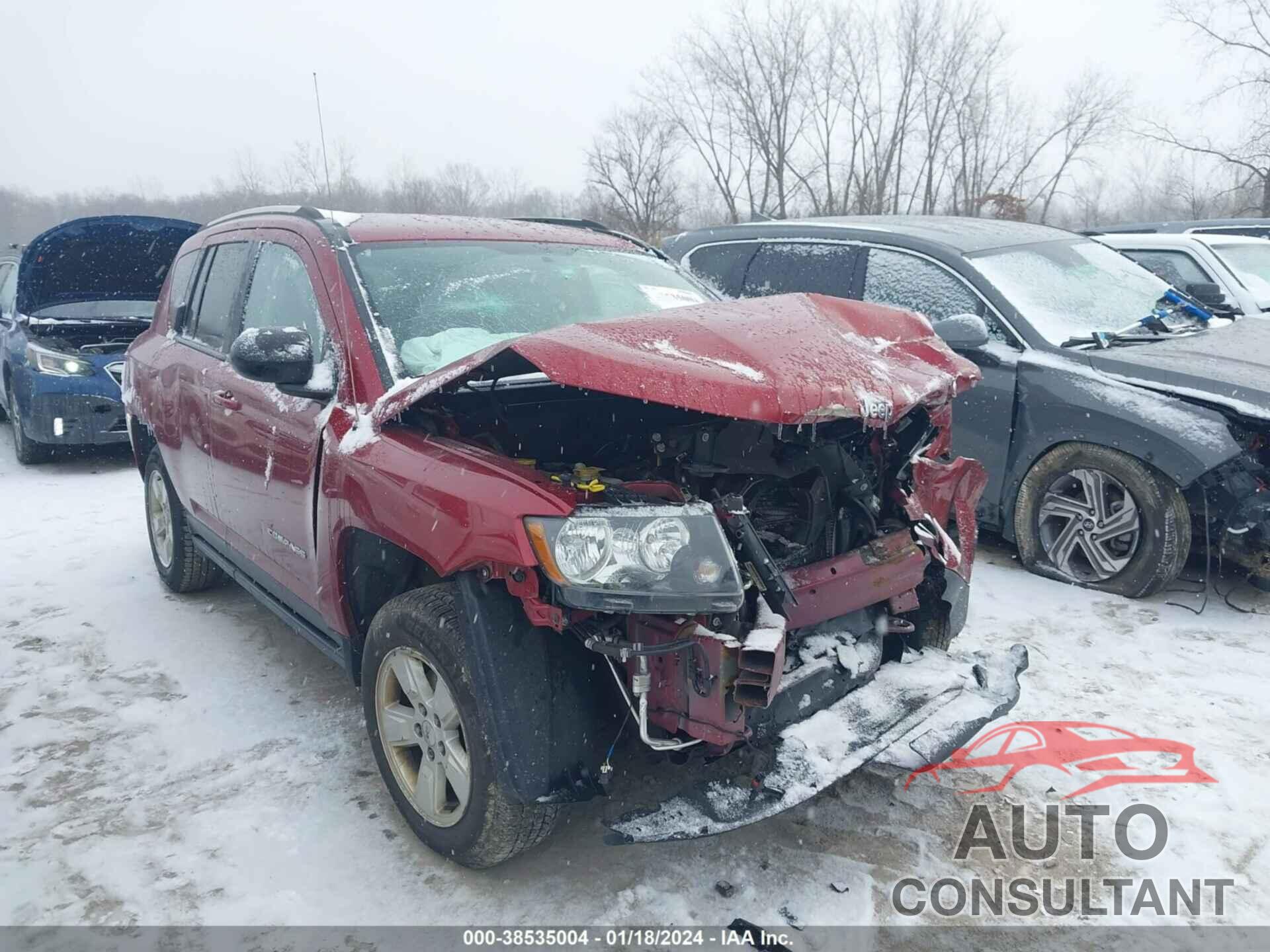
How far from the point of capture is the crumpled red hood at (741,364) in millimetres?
2139

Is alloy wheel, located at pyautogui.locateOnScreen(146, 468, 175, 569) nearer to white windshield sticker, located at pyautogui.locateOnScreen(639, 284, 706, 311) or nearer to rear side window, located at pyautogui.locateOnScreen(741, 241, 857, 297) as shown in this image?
white windshield sticker, located at pyautogui.locateOnScreen(639, 284, 706, 311)

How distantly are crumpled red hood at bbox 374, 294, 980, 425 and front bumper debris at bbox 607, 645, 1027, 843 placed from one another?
2.76 feet

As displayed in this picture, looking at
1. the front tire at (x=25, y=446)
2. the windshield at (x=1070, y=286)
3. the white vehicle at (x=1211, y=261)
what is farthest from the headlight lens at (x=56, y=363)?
the white vehicle at (x=1211, y=261)

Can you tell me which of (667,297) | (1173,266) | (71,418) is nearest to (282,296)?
(667,297)

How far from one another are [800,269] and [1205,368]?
7.62 feet

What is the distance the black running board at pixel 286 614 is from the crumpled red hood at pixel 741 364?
2.97ft

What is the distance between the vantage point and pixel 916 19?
26016 millimetres

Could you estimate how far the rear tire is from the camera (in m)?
4.56

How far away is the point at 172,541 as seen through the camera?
4668mm

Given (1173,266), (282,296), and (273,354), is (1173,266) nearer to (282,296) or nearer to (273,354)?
(282,296)

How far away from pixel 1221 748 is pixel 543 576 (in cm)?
258

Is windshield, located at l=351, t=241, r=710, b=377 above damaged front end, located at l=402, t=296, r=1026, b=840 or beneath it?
above

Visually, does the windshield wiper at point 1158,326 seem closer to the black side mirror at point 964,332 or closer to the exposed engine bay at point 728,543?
the black side mirror at point 964,332

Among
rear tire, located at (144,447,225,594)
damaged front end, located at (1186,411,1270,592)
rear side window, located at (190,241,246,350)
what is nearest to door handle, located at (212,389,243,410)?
rear side window, located at (190,241,246,350)
